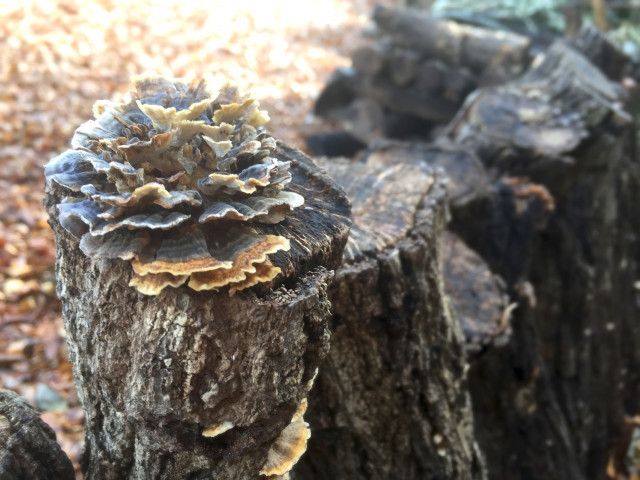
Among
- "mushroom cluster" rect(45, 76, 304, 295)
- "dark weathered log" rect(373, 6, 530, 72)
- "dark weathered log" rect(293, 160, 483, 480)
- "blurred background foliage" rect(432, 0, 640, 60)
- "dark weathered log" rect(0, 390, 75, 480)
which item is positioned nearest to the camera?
"mushroom cluster" rect(45, 76, 304, 295)

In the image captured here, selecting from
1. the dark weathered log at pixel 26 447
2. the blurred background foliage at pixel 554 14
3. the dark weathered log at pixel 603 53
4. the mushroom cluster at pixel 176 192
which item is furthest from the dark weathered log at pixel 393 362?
the blurred background foliage at pixel 554 14

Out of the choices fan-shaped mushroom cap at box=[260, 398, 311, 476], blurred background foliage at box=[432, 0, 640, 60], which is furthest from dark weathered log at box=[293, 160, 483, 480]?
blurred background foliage at box=[432, 0, 640, 60]

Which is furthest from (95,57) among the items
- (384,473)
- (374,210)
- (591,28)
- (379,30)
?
(384,473)

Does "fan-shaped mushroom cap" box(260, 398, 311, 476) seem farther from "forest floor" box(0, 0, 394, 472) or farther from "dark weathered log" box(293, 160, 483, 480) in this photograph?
"forest floor" box(0, 0, 394, 472)

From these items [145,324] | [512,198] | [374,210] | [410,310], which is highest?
[145,324]

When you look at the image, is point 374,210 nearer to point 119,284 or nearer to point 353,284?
point 353,284

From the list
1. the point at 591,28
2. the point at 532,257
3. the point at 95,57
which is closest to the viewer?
the point at 532,257

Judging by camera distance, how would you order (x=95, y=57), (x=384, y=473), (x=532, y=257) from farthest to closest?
1. (x=95, y=57)
2. (x=532, y=257)
3. (x=384, y=473)
